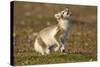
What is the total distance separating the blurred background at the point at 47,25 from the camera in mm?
2431

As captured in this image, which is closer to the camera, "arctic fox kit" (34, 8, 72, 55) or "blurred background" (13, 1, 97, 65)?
"blurred background" (13, 1, 97, 65)

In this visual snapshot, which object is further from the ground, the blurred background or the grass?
the blurred background

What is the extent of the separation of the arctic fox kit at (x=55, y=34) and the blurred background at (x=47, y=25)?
51 millimetres

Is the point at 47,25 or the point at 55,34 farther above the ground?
the point at 47,25

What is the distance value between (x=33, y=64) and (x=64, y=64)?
0.41 metres

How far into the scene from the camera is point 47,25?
8.44ft

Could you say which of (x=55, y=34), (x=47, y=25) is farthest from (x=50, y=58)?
(x=47, y=25)

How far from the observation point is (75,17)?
2709 mm

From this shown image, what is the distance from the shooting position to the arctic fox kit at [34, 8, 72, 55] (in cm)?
255

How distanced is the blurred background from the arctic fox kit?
0.05 m

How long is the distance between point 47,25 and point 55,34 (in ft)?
0.51

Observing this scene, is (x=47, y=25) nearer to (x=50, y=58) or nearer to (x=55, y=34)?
(x=55, y=34)
